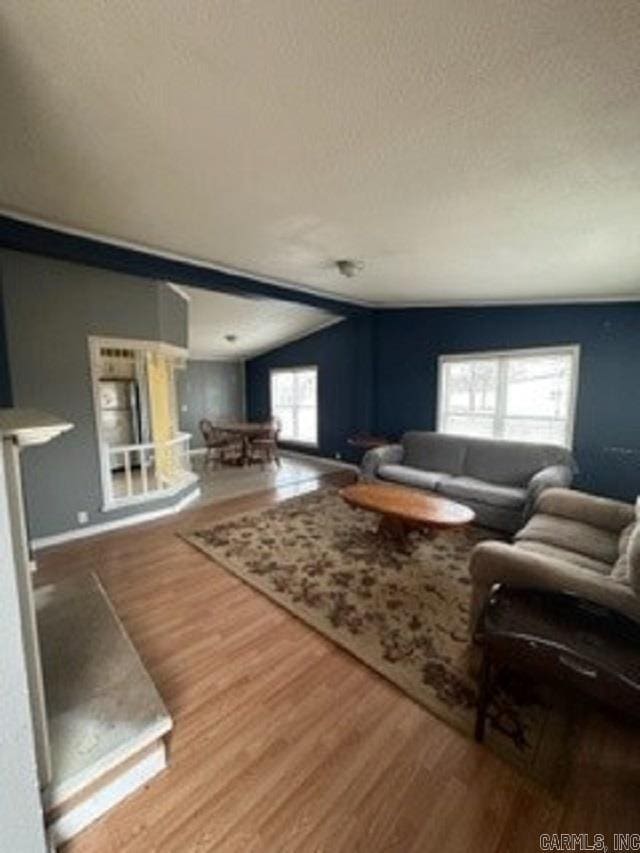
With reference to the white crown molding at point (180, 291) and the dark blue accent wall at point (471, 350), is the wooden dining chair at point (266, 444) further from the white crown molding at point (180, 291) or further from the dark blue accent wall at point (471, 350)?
the white crown molding at point (180, 291)

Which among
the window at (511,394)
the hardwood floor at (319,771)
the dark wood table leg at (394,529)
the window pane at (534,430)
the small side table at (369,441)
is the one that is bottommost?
the hardwood floor at (319,771)

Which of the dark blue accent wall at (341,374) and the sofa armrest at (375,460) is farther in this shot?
the dark blue accent wall at (341,374)

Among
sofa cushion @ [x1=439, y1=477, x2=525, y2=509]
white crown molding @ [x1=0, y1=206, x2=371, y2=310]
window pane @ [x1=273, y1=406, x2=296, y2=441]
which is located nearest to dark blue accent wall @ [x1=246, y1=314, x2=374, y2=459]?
window pane @ [x1=273, y1=406, x2=296, y2=441]

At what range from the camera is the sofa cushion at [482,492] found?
151 inches

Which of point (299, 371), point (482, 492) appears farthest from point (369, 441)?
point (299, 371)

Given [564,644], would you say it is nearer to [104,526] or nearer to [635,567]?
[635,567]

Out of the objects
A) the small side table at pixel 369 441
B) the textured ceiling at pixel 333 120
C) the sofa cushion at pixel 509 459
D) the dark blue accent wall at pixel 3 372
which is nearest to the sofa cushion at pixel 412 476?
the sofa cushion at pixel 509 459

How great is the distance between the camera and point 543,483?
3652mm

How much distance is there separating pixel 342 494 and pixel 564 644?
7.85ft

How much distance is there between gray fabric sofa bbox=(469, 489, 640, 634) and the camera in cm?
180

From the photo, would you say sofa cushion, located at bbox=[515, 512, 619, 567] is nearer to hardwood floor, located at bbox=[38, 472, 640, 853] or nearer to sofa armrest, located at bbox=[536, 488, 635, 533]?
sofa armrest, located at bbox=[536, 488, 635, 533]

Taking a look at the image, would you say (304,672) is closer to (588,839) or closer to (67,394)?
(588,839)

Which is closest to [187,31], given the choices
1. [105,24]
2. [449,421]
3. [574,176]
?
[105,24]

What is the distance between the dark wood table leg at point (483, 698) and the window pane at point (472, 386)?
3975mm
